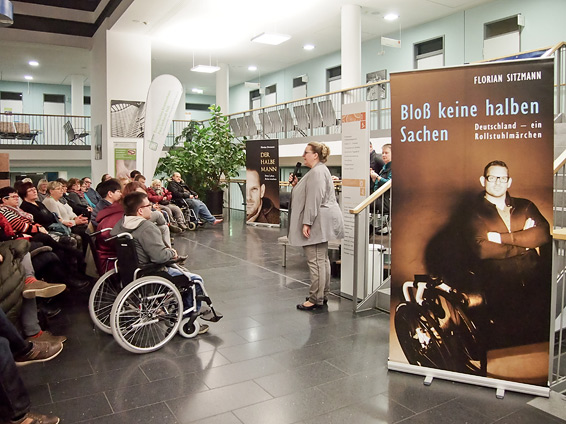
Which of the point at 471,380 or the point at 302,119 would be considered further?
the point at 302,119

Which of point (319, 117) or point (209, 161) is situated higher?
point (319, 117)

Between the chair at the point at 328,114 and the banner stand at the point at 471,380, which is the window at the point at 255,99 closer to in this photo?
the chair at the point at 328,114

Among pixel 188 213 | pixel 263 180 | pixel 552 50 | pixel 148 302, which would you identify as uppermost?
pixel 552 50

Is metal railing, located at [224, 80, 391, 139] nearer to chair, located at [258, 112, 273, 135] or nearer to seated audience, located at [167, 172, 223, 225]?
chair, located at [258, 112, 273, 135]

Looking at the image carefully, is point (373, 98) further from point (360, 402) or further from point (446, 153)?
point (360, 402)

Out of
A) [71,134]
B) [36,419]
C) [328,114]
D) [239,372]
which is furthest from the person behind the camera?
[71,134]

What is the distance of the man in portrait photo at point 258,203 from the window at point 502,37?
239 inches

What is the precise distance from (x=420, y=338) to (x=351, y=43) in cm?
968

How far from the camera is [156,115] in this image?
327 inches

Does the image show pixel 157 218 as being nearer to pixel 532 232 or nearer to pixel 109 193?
pixel 109 193

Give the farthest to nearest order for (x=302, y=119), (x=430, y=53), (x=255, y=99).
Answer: (x=255, y=99) → (x=430, y=53) → (x=302, y=119)

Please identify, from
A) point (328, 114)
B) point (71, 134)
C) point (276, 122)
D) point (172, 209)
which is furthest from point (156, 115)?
point (71, 134)

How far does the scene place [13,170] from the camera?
1780 cm

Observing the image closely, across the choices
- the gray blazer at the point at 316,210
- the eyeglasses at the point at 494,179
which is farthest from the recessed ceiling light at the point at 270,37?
the eyeglasses at the point at 494,179
